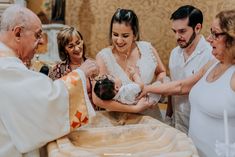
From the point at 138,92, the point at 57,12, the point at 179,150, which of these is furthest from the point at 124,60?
the point at 57,12

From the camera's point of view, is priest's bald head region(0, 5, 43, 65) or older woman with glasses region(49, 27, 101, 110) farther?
older woman with glasses region(49, 27, 101, 110)

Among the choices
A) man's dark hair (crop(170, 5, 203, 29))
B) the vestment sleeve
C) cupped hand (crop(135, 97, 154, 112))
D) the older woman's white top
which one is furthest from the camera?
man's dark hair (crop(170, 5, 203, 29))

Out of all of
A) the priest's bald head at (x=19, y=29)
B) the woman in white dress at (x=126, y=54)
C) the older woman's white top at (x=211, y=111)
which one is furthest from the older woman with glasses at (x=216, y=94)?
the priest's bald head at (x=19, y=29)

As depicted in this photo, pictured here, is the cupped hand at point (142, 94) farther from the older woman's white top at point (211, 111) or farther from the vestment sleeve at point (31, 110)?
the vestment sleeve at point (31, 110)

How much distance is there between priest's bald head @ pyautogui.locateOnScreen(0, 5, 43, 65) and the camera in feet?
5.77

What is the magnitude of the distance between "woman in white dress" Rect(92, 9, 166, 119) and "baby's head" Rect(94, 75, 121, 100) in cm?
27

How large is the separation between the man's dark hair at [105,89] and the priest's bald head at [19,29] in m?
0.41

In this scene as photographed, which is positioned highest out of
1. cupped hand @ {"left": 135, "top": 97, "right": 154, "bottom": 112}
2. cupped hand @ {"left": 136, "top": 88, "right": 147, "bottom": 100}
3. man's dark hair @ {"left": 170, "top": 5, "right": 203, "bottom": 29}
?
man's dark hair @ {"left": 170, "top": 5, "right": 203, "bottom": 29}

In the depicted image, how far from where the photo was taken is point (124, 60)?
243cm

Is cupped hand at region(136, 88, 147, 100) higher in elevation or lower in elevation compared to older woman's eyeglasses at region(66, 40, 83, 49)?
lower

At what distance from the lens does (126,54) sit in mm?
2439

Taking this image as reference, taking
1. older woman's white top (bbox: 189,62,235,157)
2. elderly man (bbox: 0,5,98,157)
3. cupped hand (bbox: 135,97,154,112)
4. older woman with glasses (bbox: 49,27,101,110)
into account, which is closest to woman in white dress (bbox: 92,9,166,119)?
cupped hand (bbox: 135,97,154,112)

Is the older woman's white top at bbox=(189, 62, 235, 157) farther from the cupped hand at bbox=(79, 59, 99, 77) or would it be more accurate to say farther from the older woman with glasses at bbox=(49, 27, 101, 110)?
the older woman with glasses at bbox=(49, 27, 101, 110)

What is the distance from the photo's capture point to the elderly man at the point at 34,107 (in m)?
1.62
